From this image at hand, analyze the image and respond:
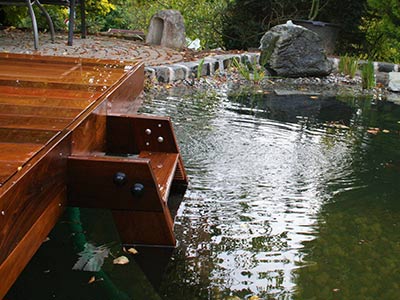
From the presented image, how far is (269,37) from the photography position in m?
7.91

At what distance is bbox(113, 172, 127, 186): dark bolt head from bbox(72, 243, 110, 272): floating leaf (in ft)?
1.53

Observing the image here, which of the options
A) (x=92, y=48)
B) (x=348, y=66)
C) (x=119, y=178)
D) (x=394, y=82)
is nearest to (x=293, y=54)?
(x=348, y=66)

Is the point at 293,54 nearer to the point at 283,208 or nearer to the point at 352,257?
the point at 283,208

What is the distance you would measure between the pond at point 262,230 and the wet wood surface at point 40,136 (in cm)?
44

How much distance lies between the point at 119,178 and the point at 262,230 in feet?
3.01

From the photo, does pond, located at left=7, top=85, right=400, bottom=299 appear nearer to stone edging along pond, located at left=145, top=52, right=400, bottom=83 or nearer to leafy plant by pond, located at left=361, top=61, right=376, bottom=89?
stone edging along pond, located at left=145, top=52, right=400, bottom=83

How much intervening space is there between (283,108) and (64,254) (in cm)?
360

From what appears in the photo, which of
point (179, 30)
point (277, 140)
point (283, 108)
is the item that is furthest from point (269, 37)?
point (277, 140)

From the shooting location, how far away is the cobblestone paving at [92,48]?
21.1 ft

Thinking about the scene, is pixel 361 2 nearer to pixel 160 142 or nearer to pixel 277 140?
pixel 277 140

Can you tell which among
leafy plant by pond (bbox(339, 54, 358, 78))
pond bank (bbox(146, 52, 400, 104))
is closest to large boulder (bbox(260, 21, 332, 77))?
pond bank (bbox(146, 52, 400, 104))

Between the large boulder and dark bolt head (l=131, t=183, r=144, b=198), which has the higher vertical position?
dark bolt head (l=131, t=183, r=144, b=198)

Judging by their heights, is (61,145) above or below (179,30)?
above

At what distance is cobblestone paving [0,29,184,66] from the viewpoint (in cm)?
644
